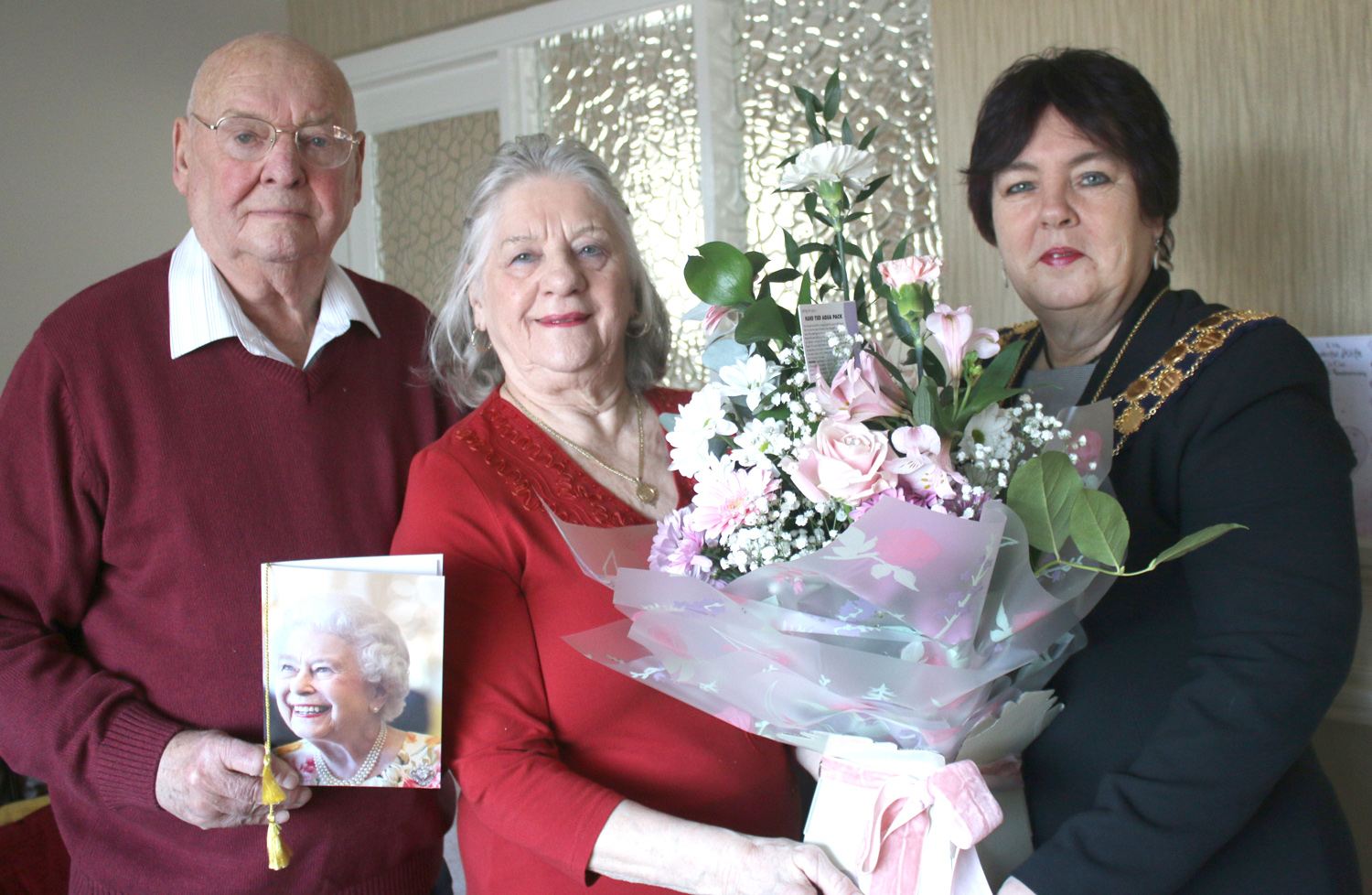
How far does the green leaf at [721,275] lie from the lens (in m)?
1.06

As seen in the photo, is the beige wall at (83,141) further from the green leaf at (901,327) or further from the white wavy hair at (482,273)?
the green leaf at (901,327)

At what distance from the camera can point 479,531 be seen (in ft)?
4.12

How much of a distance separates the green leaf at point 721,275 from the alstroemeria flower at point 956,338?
0.19 metres

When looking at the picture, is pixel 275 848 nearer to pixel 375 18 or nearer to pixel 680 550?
pixel 680 550

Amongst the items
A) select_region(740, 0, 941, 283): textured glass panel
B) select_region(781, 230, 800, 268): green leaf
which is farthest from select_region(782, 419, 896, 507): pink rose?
select_region(740, 0, 941, 283): textured glass panel

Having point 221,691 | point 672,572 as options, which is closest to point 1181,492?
point 672,572

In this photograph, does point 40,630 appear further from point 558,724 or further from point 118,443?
point 558,724

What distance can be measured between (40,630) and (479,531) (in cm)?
67

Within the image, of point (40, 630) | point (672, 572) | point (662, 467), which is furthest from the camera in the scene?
point (662, 467)

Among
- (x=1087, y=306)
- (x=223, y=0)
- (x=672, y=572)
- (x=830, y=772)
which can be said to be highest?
(x=223, y=0)

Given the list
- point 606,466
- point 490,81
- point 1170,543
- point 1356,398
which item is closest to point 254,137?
point 606,466

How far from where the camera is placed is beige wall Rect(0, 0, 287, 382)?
119 inches

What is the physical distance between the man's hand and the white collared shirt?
0.56m

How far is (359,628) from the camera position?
108cm
